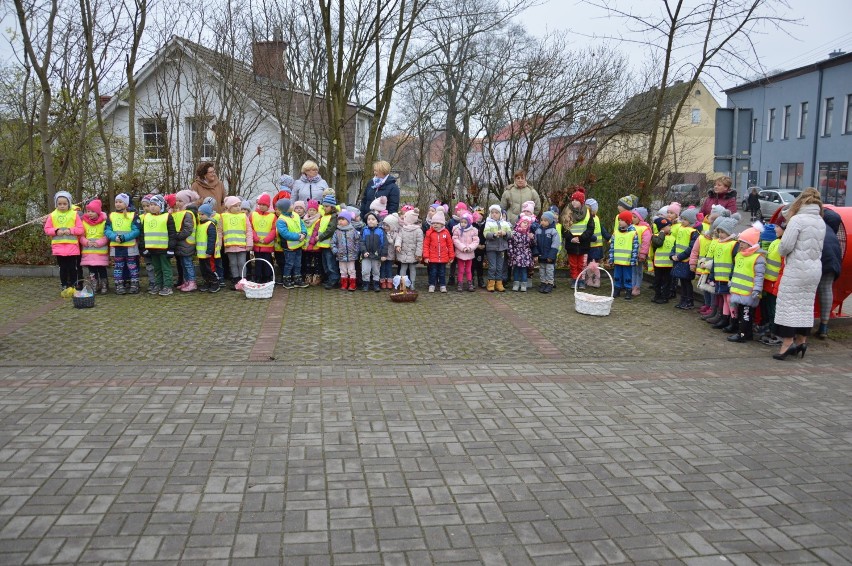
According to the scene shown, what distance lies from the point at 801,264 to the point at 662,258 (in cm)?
347

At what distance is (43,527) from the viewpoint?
429cm

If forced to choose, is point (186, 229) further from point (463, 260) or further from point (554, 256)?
point (554, 256)

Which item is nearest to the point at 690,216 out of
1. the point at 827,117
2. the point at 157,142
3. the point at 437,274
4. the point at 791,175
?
the point at 437,274

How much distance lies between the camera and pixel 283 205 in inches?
483

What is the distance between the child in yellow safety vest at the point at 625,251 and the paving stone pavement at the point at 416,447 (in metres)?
2.70

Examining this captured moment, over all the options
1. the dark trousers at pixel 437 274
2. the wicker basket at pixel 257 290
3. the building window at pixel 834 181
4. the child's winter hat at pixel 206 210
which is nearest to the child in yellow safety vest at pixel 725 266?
the dark trousers at pixel 437 274

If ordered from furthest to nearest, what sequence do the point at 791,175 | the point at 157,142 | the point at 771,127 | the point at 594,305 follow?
the point at 771,127
the point at 791,175
the point at 157,142
the point at 594,305

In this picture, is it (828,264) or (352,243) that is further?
(352,243)

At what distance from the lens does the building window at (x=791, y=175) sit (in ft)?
152

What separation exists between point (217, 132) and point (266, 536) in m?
13.2

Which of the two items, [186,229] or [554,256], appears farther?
[554,256]

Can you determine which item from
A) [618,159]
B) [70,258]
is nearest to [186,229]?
[70,258]

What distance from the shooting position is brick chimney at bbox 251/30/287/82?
16.3 metres

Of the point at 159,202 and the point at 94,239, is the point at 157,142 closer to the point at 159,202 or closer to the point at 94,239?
the point at 159,202
